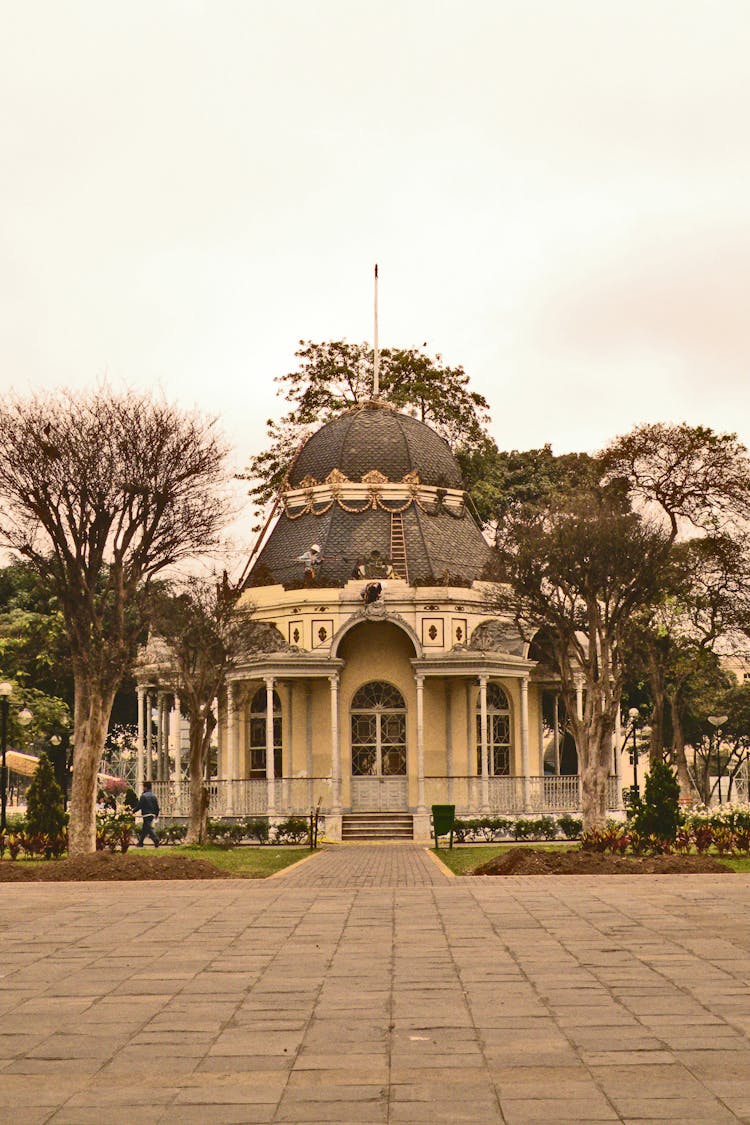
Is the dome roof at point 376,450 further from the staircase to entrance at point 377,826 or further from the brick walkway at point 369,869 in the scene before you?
the brick walkway at point 369,869

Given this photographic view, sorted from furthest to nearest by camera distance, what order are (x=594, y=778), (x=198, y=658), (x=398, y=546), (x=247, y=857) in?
1. (x=398, y=546)
2. (x=198, y=658)
3. (x=594, y=778)
4. (x=247, y=857)

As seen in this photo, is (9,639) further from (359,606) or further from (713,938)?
(713,938)

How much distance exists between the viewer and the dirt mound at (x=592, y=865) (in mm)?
22062

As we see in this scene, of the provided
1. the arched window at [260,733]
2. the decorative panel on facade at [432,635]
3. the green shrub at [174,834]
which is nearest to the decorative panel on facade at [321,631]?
the arched window at [260,733]

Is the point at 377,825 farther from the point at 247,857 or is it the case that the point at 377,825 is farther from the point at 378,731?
the point at 247,857

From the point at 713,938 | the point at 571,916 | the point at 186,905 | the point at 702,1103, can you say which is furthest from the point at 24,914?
the point at 702,1103

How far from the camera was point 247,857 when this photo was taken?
2836 cm

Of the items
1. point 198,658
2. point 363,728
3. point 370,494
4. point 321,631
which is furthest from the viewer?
point 370,494

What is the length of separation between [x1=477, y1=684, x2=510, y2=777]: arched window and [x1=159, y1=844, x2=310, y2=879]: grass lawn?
8.03 meters

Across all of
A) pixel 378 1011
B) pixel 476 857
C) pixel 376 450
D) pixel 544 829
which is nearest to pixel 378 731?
pixel 544 829

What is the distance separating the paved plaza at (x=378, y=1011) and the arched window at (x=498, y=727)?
21.7 meters

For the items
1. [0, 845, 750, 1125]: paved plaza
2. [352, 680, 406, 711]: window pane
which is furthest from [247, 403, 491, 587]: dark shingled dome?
[0, 845, 750, 1125]: paved plaza

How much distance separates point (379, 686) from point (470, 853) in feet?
33.1

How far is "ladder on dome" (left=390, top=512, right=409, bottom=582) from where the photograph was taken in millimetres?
39938
